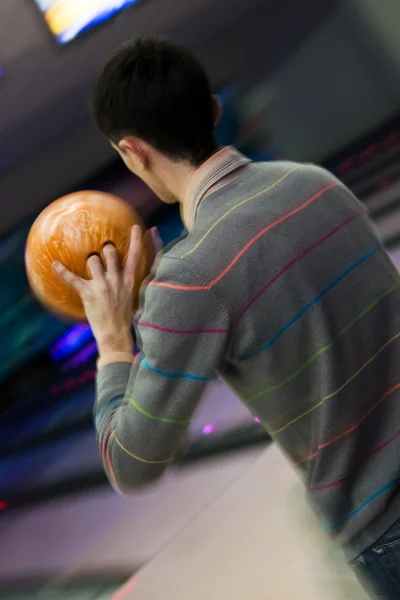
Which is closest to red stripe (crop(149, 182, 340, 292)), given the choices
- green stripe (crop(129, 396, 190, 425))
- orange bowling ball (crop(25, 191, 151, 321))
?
green stripe (crop(129, 396, 190, 425))

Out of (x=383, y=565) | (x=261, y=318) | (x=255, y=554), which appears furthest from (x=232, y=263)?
(x=255, y=554)

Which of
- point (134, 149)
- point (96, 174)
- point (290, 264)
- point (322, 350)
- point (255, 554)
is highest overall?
point (96, 174)

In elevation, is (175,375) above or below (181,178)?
below

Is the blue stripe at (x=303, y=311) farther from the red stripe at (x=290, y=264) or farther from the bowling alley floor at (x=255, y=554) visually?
the bowling alley floor at (x=255, y=554)

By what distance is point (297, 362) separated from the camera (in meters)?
0.70

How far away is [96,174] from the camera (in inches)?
103

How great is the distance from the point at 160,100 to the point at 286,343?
357 millimetres

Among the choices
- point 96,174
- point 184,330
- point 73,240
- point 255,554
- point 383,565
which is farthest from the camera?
point 96,174

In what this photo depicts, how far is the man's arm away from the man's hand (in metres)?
0.19

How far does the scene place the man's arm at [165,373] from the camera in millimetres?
635

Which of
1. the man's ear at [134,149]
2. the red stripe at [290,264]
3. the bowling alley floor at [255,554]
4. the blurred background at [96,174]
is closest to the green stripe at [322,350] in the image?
the red stripe at [290,264]

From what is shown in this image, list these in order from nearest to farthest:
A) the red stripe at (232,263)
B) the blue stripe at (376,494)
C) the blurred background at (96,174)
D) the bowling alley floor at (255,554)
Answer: the red stripe at (232,263)
the blue stripe at (376,494)
the bowling alley floor at (255,554)
the blurred background at (96,174)

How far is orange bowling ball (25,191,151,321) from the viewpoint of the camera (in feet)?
3.51

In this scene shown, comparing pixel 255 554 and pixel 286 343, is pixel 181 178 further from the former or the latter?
pixel 255 554
